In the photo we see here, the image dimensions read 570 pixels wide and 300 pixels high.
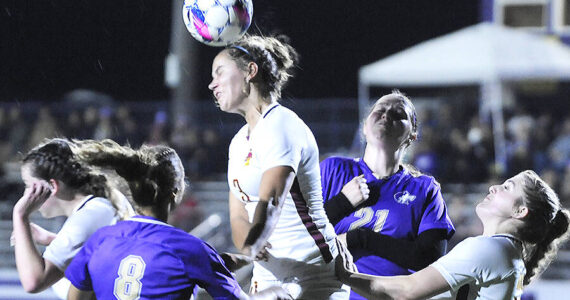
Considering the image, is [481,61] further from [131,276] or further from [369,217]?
[131,276]

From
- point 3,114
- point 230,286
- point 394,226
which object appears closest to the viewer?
point 230,286

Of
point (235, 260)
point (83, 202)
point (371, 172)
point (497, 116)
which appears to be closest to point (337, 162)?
point (371, 172)

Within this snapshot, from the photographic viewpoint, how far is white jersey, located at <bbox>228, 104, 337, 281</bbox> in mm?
3791

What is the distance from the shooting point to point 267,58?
3977mm

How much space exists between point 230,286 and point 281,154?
0.59 meters

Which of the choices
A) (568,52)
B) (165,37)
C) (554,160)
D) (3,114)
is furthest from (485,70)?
(165,37)

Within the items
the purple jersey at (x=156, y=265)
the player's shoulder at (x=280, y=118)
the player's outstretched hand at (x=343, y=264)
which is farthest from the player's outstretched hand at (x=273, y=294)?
the player's shoulder at (x=280, y=118)

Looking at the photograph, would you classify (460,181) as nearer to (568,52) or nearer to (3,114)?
(568,52)

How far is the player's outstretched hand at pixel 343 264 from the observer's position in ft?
12.7

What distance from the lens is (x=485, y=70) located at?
13.6m

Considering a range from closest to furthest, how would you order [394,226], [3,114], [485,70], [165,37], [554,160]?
[394,226]
[554,160]
[485,70]
[3,114]
[165,37]

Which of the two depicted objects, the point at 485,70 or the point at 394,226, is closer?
the point at 394,226

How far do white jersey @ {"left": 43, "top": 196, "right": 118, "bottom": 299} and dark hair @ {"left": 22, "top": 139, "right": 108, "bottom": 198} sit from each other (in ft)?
0.25

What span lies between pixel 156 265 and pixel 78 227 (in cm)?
75
